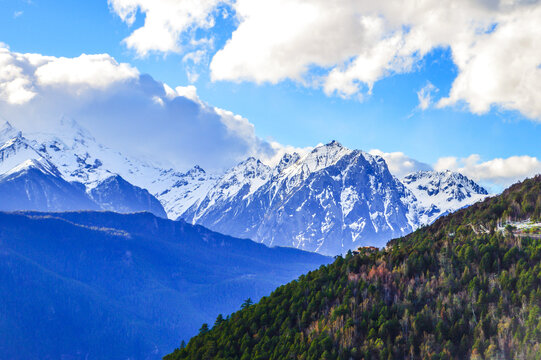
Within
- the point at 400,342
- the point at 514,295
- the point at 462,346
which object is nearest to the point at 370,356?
the point at 400,342

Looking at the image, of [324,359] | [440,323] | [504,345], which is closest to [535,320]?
[504,345]

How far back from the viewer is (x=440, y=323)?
195250mm

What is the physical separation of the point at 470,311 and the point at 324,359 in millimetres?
43709

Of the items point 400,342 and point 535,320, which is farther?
point 400,342

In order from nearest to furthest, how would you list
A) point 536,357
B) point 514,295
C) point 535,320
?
point 536,357 < point 535,320 < point 514,295

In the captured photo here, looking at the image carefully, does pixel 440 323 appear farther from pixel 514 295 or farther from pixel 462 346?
pixel 514 295

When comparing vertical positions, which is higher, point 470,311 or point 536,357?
point 470,311

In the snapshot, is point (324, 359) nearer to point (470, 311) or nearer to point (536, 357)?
point (470, 311)

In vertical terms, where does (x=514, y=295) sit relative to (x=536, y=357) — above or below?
above

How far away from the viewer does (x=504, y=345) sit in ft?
594

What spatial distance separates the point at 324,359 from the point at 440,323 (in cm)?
3411

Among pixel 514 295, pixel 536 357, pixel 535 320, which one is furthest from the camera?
pixel 514 295

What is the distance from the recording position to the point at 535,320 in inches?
7254

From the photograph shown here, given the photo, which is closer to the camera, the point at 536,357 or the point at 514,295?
the point at 536,357
